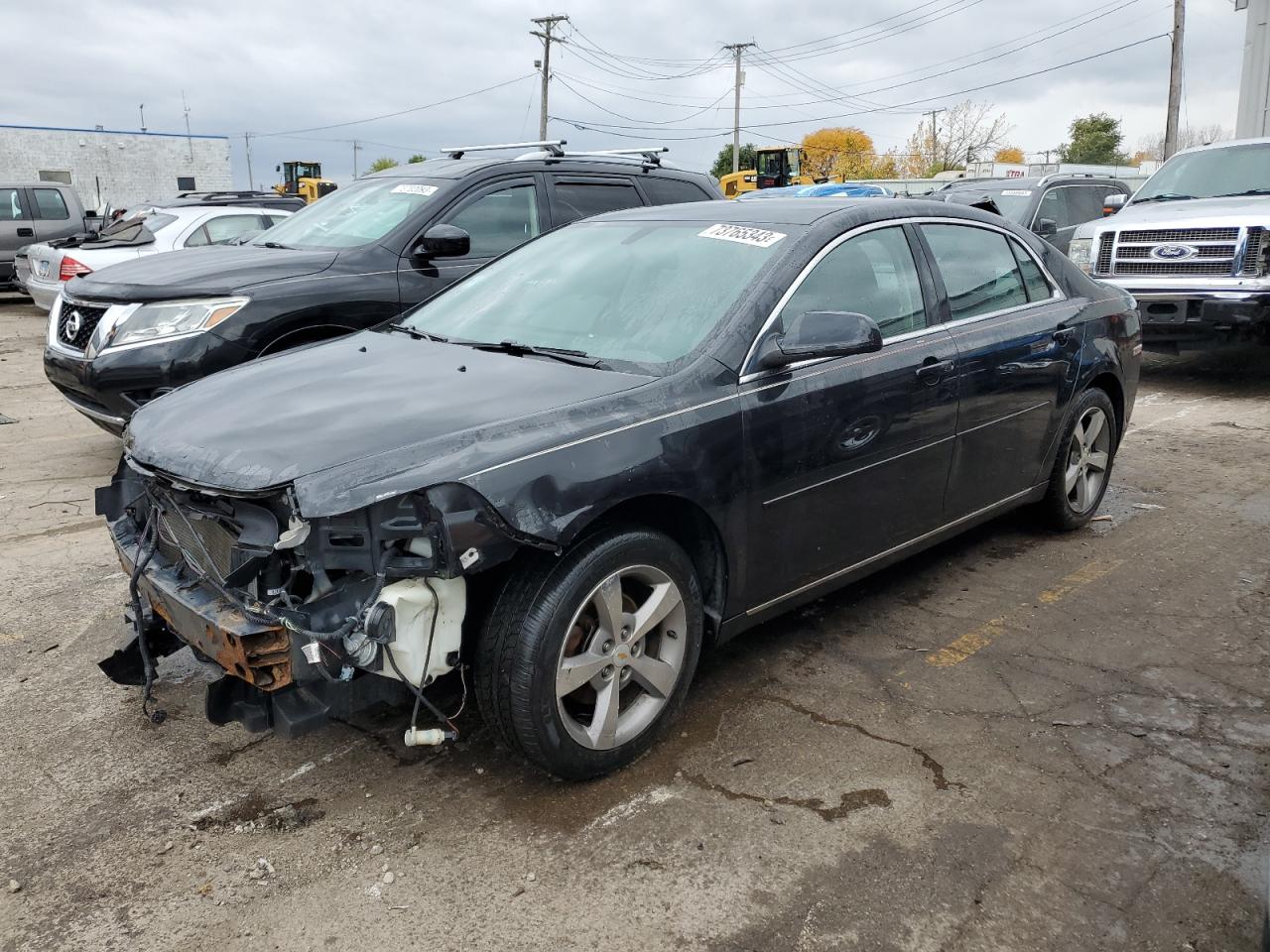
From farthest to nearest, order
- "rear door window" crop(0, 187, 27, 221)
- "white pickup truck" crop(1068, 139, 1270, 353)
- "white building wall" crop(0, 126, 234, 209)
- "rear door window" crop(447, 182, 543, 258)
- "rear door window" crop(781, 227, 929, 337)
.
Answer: "white building wall" crop(0, 126, 234, 209), "rear door window" crop(0, 187, 27, 221), "white pickup truck" crop(1068, 139, 1270, 353), "rear door window" crop(447, 182, 543, 258), "rear door window" crop(781, 227, 929, 337)

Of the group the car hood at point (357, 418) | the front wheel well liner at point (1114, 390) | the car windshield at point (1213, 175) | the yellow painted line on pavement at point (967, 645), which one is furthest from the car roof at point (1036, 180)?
the car hood at point (357, 418)

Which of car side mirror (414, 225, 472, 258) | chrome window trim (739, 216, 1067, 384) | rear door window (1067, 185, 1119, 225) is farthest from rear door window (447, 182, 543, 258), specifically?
rear door window (1067, 185, 1119, 225)

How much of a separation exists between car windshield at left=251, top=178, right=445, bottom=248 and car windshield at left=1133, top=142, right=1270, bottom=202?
7.79 m

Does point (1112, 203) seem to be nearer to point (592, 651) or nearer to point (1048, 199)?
point (1048, 199)

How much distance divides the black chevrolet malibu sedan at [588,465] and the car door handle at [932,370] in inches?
0.5

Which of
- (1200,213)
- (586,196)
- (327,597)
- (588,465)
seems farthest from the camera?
(1200,213)

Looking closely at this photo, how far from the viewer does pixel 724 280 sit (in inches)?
142

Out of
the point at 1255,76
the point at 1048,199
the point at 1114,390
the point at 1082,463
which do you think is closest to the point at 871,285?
the point at 1082,463

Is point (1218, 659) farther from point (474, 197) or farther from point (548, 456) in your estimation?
point (474, 197)

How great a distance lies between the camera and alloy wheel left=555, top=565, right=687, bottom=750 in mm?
Answer: 2953

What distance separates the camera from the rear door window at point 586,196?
683 cm

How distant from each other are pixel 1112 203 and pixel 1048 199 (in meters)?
0.82

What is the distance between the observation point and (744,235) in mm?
3803

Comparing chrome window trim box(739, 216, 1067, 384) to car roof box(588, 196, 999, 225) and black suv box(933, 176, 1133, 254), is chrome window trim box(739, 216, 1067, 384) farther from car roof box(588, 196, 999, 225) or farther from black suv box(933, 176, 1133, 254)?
black suv box(933, 176, 1133, 254)
